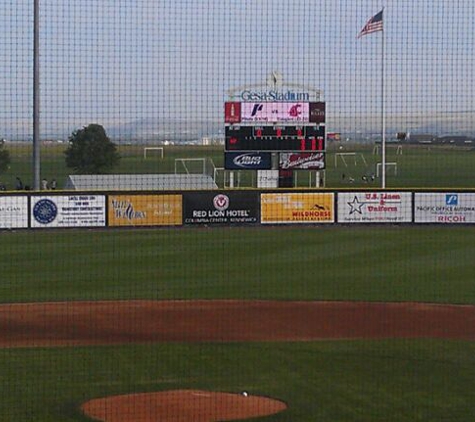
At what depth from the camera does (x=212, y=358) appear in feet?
29.2

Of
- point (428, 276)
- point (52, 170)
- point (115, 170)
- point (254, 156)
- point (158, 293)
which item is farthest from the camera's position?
point (52, 170)

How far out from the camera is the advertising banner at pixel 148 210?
15578 millimetres

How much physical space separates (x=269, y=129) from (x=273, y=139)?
9.1 inches

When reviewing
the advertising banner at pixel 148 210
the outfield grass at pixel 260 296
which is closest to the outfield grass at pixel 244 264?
the outfield grass at pixel 260 296

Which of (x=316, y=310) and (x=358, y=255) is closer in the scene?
(x=316, y=310)

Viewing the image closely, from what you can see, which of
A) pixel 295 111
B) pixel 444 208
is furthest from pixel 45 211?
pixel 444 208

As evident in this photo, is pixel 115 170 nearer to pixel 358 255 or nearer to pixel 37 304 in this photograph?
pixel 358 255

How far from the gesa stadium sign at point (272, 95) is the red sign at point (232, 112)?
37 centimetres

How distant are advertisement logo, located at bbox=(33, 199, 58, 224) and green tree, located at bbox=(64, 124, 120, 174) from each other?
518 centimetres

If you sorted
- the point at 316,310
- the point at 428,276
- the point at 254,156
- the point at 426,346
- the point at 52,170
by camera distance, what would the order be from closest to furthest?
the point at 426,346, the point at 316,310, the point at 428,276, the point at 254,156, the point at 52,170

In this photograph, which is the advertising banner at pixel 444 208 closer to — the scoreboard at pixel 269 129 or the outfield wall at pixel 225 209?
the outfield wall at pixel 225 209

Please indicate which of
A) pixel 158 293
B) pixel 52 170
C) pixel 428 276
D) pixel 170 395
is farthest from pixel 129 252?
pixel 52 170

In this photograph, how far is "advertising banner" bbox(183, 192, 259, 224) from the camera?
53.8ft

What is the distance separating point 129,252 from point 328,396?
970 cm
